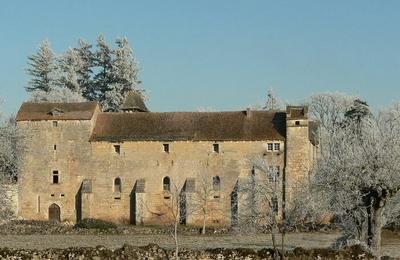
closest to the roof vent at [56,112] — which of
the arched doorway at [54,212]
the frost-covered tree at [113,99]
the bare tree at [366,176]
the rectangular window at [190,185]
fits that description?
the arched doorway at [54,212]

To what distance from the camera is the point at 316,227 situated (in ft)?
183

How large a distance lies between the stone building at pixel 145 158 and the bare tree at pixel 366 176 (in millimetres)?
27391

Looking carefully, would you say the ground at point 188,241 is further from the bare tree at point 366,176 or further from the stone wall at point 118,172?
the bare tree at point 366,176

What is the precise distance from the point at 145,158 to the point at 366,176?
35.4 metres

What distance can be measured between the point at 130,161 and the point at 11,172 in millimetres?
27357

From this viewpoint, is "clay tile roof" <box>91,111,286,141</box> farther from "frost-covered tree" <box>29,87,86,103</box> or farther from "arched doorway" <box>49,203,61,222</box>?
"frost-covered tree" <box>29,87,86,103</box>

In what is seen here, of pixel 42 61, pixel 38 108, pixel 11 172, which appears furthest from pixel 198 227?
pixel 42 61

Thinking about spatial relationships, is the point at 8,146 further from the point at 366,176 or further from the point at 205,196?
the point at 205,196

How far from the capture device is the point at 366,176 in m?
29.0

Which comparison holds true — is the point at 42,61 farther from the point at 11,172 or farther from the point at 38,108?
the point at 11,172

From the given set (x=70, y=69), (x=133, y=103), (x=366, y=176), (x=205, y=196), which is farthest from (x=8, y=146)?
(x=70, y=69)

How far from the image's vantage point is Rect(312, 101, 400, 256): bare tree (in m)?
28.9

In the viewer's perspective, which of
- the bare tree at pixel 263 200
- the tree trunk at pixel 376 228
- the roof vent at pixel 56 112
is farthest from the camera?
the roof vent at pixel 56 112

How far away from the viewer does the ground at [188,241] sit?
42375 mm
